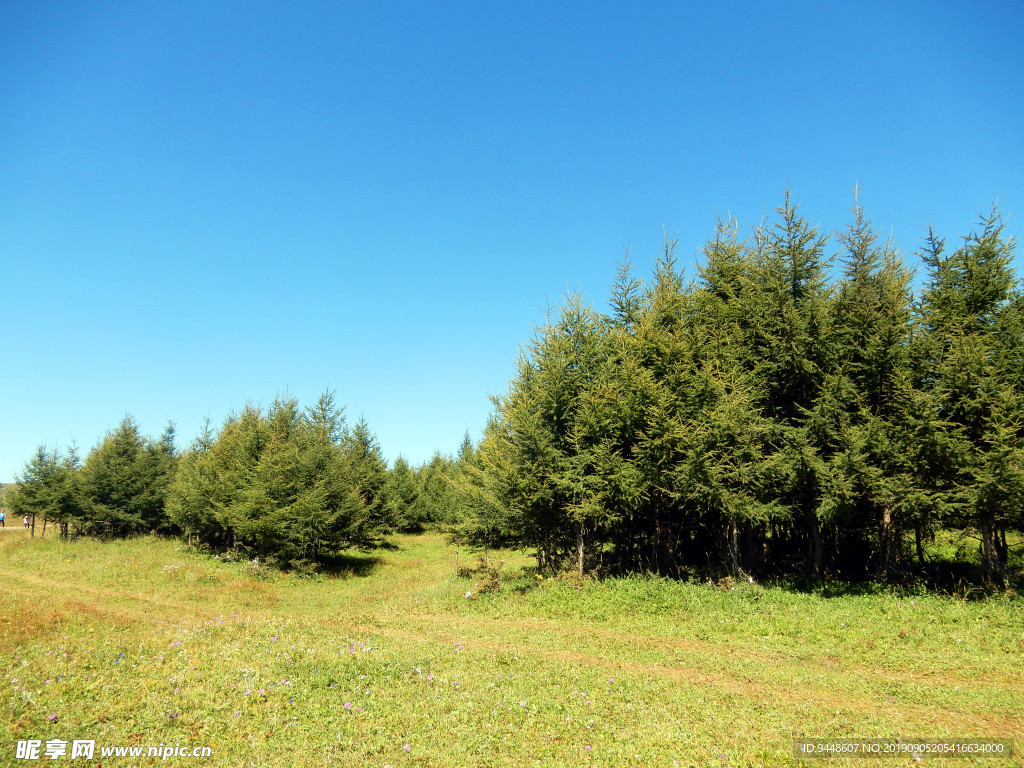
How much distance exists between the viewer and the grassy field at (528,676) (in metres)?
7.17

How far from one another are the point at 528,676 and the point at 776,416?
48.7 ft

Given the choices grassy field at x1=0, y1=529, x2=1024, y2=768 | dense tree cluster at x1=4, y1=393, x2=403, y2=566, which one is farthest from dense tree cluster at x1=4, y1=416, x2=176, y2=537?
grassy field at x1=0, y1=529, x2=1024, y2=768

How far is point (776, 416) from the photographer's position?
19.7 metres

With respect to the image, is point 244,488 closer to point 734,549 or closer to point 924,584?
point 734,549

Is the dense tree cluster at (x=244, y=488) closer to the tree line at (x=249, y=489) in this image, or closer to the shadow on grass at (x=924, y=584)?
the tree line at (x=249, y=489)

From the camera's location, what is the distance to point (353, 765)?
6516mm

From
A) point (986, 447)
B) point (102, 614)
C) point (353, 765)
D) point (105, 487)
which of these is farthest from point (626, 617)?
point (105, 487)

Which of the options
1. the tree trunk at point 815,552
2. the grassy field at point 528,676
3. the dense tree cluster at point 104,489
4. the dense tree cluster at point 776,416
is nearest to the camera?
the grassy field at point 528,676

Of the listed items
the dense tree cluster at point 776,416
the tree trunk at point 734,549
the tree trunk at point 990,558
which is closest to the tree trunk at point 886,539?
the dense tree cluster at point 776,416

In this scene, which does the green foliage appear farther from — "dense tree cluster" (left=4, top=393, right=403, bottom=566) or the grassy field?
the grassy field

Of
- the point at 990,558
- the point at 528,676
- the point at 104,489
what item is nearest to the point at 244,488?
the point at 104,489

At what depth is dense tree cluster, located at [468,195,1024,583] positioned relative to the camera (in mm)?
15508

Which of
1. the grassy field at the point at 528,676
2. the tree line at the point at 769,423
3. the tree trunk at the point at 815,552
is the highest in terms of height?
the tree line at the point at 769,423

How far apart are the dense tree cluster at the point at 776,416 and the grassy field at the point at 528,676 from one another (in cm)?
335
